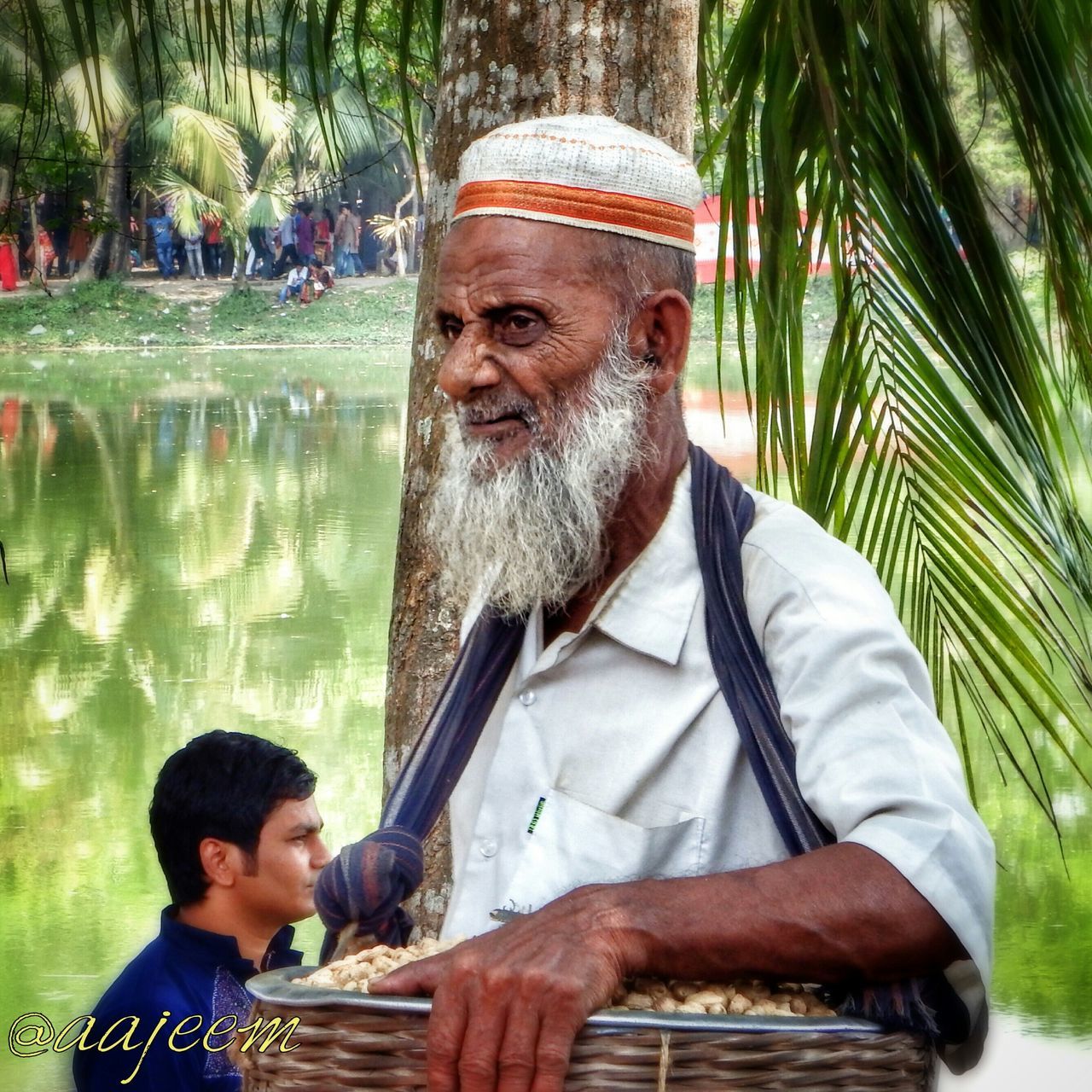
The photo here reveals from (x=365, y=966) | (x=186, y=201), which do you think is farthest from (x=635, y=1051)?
(x=186, y=201)

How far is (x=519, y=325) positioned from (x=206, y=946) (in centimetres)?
112

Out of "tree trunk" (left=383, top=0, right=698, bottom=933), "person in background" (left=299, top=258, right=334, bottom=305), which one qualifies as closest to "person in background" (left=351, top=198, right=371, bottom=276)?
"person in background" (left=299, top=258, right=334, bottom=305)

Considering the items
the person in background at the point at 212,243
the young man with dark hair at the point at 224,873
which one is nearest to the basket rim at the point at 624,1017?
the young man with dark hair at the point at 224,873

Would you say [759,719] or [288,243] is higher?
[759,719]

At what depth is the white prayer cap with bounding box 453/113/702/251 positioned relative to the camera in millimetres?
1533

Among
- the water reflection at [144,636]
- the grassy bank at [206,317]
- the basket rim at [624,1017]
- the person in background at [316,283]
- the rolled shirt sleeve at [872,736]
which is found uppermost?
the rolled shirt sleeve at [872,736]

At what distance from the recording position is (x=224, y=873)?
228 cm

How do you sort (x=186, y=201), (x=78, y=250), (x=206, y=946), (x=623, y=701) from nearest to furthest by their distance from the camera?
(x=623, y=701) → (x=206, y=946) → (x=186, y=201) → (x=78, y=250)

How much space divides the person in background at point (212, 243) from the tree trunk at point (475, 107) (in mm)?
11325

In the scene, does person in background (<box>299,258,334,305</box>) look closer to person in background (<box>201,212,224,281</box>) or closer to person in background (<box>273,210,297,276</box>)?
person in background (<box>273,210,297,276</box>)

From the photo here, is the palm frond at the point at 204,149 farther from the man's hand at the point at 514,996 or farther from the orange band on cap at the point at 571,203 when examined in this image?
the man's hand at the point at 514,996

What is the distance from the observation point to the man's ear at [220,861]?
228 cm

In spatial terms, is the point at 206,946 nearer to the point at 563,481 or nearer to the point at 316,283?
the point at 563,481

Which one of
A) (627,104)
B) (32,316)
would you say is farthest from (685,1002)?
(32,316)
